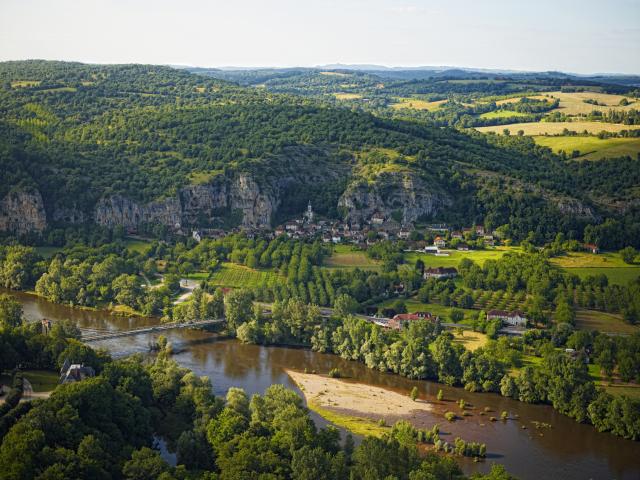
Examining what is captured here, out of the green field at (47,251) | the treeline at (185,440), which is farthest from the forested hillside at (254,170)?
the treeline at (185,440)

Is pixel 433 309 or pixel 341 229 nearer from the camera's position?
pixel 433 309

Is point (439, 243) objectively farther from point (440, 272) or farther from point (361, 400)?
point (361, 400)

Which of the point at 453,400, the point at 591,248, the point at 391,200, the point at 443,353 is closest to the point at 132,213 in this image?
the point at 391,200

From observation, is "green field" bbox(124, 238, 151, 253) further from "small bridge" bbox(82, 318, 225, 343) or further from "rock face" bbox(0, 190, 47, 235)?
"small bridge" bbox(82, 318, 225, 343)

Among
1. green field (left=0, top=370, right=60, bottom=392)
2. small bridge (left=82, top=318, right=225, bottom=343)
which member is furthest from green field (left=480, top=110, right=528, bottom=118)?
green field (left=0, top=370, right=60, bottom=392)

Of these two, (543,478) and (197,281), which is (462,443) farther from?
(197,281)

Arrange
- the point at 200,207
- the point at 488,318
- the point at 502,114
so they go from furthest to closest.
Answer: the point at 502,114 < the point at 200,207 < the point at 488,318
